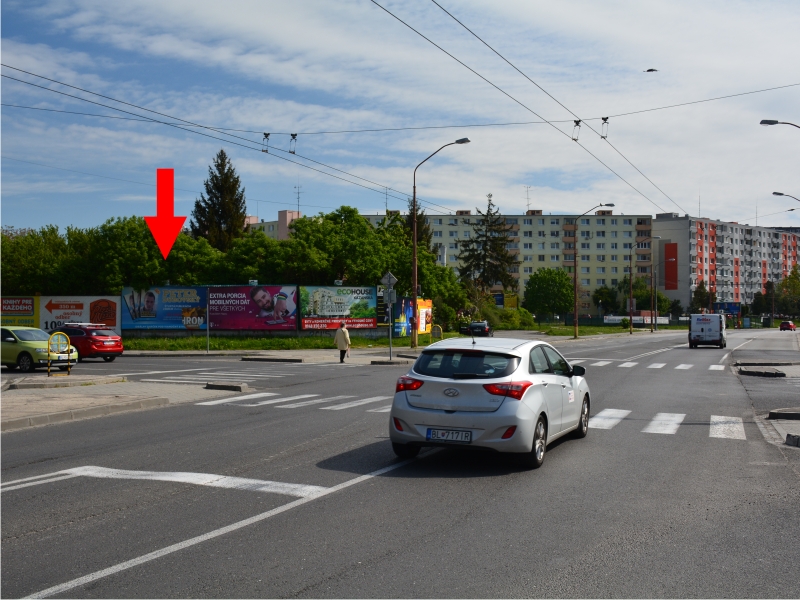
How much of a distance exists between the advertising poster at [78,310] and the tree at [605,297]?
106661 mm

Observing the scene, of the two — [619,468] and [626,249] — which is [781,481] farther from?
[626,249]

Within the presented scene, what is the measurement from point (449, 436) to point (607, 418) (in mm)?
5892

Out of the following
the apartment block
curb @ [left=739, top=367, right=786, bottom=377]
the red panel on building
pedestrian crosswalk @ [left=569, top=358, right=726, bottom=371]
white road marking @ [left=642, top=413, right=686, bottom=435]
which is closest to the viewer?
white road marking @ [left=642, top=413, right=686, bottom=435]

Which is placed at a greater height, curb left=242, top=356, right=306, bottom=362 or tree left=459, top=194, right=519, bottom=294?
tree left=459, top=194, right=519, bottom=294

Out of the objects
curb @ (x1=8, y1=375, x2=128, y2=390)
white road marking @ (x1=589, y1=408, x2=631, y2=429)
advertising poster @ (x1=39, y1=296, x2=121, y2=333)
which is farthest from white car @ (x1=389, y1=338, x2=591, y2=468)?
advertising poster @ (x1=39, y1=296, x2=121, y2=333)

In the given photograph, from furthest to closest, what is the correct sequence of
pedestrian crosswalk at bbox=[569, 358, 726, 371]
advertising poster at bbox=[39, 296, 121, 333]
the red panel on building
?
the red panel on building → advertising poster at bbox=[39, 296, 121, 333] → pedestrian crosswalk at bbox=[569, 358, 726, 371]

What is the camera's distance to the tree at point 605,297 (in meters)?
137

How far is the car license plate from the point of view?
8.66 metres

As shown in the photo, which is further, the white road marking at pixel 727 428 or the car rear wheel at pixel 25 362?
the car rear wheel at pixel 25 362

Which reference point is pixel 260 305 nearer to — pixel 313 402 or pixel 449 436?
pixel 313 402

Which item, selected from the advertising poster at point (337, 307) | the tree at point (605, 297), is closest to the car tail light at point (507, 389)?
the advertising poster at point (337, 307)

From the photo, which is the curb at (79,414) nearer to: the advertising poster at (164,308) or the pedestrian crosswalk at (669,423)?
the pedestrian crosswalk at (669,423)

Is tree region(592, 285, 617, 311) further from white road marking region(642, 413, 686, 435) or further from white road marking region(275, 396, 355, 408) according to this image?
white road marking region(642, 413, 686, 435)

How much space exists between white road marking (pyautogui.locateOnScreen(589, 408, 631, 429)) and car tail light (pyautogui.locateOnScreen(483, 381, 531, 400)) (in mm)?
4349
